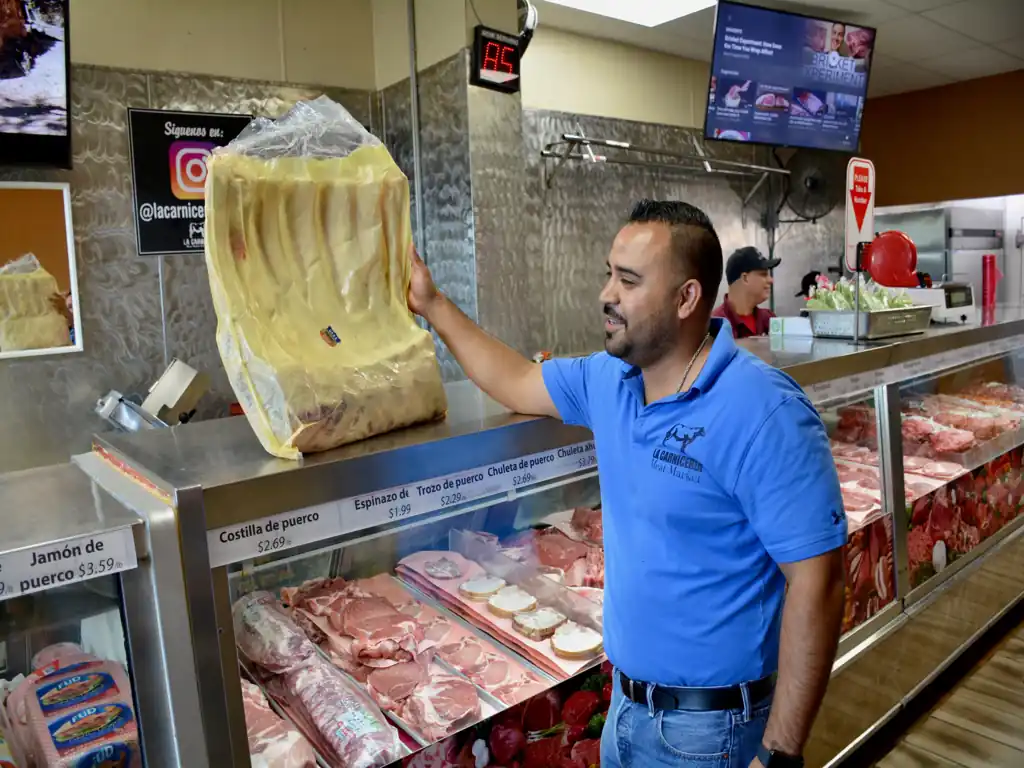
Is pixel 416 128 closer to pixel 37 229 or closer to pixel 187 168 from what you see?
pixel 187 168

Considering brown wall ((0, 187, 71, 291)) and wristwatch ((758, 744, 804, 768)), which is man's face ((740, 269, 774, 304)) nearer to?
brown wall ((0, 187, 71, 291))

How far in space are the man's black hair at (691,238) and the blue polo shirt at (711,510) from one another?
124 mm

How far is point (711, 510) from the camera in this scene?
4.63 ft

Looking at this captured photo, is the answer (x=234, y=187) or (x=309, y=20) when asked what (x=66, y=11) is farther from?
(x=234, y=187)

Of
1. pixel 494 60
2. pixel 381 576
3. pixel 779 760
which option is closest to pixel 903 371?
pixel 779 760

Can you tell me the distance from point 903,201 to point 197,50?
6664 millimetres

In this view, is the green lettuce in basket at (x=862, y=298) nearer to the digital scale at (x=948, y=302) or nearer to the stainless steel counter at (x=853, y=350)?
the stainless steel counter at (x=853, y=350)

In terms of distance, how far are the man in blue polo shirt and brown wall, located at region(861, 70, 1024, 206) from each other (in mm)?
7105

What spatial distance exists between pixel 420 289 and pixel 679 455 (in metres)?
0.60

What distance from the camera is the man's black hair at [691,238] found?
1411mm

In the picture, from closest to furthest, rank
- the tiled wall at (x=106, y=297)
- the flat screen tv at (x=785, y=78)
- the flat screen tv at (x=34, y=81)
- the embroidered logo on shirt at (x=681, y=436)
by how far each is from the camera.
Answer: the embroidered logo on shirt at (x=681, y=436) < the flat screen tv at (x=34, y=81) < the tiled wall at (x=106, y=297) < the flat screen tv at (x=785, y=78)

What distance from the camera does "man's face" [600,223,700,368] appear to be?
1.41 m

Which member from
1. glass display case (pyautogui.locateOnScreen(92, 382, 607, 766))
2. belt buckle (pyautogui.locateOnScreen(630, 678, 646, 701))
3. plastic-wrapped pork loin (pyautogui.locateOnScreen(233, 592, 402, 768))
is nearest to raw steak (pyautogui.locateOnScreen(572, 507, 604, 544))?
glass display case (pyautogui.locateOnScreen(92, 382, 607, 766))

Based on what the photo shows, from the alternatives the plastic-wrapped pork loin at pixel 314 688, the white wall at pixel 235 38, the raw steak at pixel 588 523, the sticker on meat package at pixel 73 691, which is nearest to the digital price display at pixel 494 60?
the white wall at pixel 235 38
